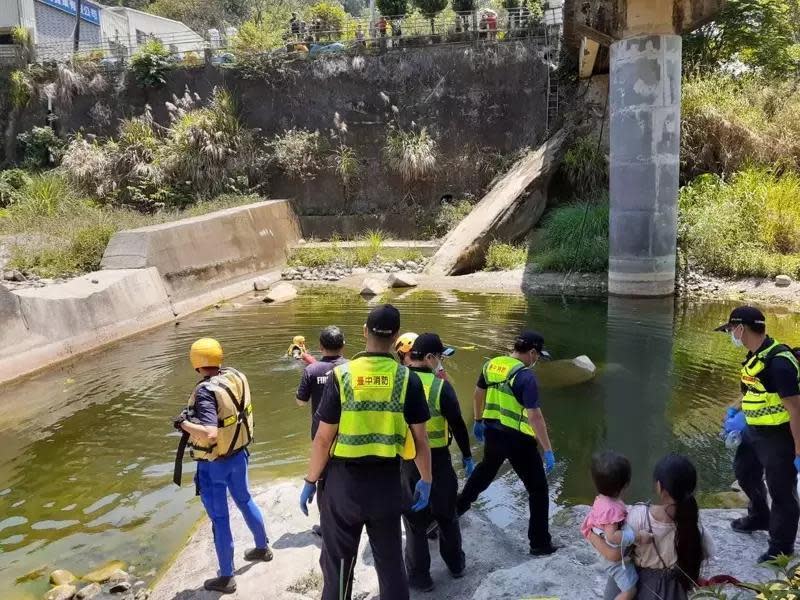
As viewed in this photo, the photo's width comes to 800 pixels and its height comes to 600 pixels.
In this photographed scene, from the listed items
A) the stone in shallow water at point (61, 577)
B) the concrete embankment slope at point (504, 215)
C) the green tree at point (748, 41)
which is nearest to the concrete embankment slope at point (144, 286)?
the concrete embankment slope at point (504, 215)

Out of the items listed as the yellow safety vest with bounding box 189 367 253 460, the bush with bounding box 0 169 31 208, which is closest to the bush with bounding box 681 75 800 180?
the yellow safety vest with bounding box 189 367 253 460

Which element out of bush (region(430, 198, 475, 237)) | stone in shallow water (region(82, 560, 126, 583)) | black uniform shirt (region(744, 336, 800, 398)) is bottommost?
stone in shallow water (region(82, 560, 126, 583))

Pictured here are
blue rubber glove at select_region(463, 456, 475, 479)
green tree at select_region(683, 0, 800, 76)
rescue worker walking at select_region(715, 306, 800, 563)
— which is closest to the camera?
rescue worker walking at select_region(715, 306, 800, 563)

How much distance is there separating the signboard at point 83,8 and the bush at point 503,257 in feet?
77.9

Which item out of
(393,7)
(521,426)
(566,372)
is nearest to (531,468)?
(521,426)

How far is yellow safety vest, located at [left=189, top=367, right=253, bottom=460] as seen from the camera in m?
4.16

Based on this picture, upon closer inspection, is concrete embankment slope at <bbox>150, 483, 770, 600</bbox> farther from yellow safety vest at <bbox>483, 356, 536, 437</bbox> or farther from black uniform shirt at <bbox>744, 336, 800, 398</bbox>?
black uniform shirt at <bbox>744, 336, 800, 398</bbox>

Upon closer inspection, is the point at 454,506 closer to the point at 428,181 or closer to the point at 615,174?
the point at 615,174

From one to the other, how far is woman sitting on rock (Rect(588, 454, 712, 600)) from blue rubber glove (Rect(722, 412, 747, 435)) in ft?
5.32

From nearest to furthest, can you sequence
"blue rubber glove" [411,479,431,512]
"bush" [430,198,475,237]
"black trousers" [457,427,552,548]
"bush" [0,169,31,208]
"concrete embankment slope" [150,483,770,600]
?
1. "blue rubber glove" [411,479,431,512]
2. "concrete embankment slope" [150,483,770,600]
3. "black trousers" [457,427,552,548]
4. "bush" [0,169,31,208]
5. "bush" [430,198,475,237]

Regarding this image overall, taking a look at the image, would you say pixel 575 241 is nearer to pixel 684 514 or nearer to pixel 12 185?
pixel 684 514

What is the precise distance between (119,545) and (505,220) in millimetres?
13791

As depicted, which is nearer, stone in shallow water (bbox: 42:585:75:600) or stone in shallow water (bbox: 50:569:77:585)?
stone in shallow water (bbox: 42:585:75:600)

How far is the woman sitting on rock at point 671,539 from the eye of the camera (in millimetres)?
2898
